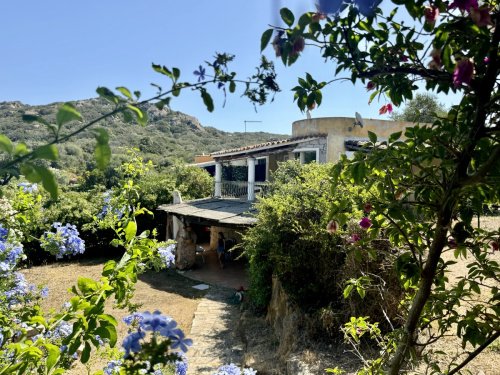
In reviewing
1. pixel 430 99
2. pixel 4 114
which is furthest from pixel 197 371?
pixel 4 114

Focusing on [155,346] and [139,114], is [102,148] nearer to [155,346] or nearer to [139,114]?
[139,114]

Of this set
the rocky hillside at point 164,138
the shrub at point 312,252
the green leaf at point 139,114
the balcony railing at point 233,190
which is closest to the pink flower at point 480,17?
the green leaf at point 139,114

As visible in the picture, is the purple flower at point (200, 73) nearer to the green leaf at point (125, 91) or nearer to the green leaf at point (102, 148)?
the green leaf at point (125, 91)

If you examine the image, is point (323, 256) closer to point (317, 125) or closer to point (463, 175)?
point (463, 175)

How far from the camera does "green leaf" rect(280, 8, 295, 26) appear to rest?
1.17 m

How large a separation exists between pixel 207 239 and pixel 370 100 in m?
17.3

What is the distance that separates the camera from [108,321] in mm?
1271

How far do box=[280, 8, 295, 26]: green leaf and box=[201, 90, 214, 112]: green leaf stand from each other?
448 mm

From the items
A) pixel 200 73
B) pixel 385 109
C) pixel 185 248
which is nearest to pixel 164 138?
pixel 185 248

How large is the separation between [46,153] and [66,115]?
3.1 inches

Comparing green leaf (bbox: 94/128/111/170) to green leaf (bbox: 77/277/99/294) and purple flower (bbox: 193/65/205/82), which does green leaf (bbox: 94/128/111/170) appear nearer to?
purple flower (bbox: 193/65/205/82)

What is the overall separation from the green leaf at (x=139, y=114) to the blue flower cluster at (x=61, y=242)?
2238mm

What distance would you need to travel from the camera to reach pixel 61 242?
2.67 m

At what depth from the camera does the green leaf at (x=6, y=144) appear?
0.64m
